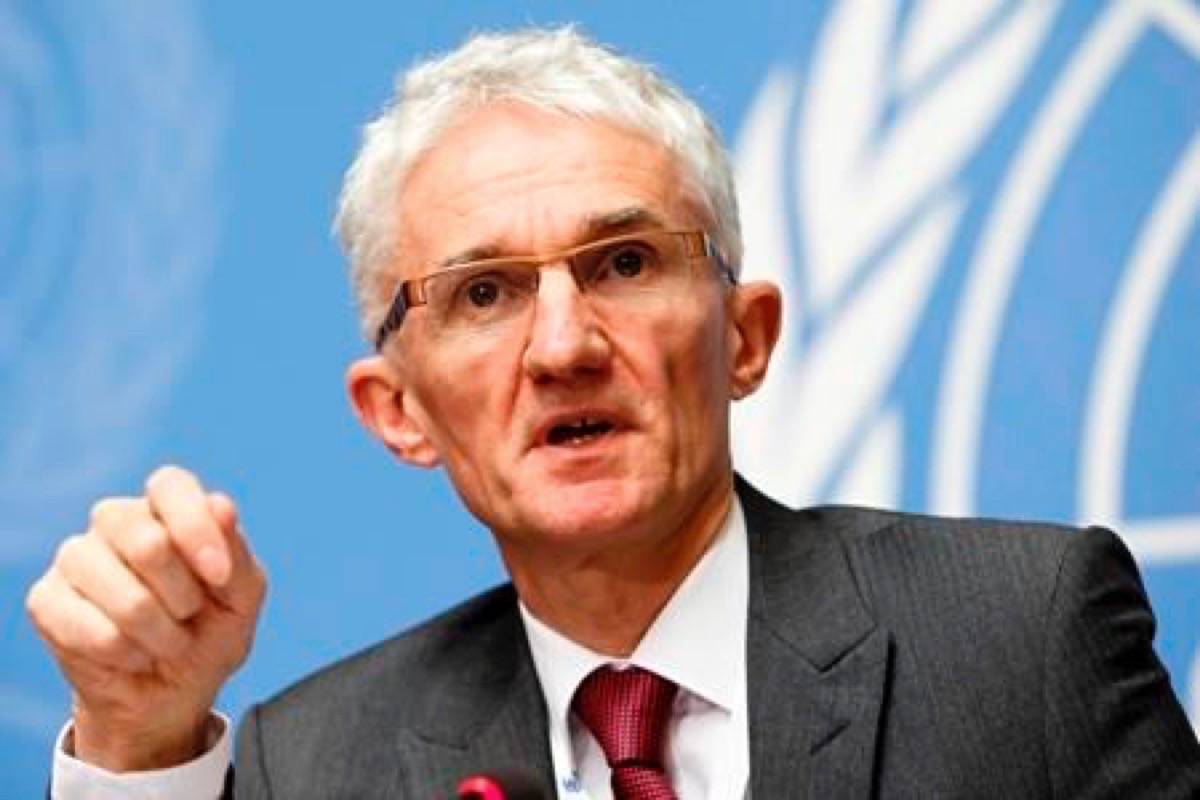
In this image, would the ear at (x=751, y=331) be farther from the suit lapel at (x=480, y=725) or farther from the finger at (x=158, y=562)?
the finger at (x=158, y=562)

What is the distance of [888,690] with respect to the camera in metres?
2.54

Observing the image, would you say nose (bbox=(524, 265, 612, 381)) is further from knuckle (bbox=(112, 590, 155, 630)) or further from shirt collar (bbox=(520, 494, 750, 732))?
knuckle (bbox=(112, 590, 155, 630))

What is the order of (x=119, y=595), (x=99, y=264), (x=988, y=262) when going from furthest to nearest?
(x=99, y=264) < (x=988, y=262) < (x=119, y=595)

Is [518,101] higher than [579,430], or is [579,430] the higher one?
[518,101]

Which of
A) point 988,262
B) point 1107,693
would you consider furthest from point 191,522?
point 988,262

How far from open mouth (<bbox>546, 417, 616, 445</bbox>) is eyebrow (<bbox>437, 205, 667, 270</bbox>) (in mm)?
218

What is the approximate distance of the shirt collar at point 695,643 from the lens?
2.65m

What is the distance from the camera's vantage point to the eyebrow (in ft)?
8.54

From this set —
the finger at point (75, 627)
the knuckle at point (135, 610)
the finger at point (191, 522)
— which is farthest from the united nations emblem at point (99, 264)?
the finger at point (191, 522)

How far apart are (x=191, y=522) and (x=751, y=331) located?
1.11 m

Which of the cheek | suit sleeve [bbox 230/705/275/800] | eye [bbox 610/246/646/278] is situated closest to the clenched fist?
suit sleeve [bbox 230/705/275/800]

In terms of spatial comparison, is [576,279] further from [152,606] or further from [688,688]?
[152,606]

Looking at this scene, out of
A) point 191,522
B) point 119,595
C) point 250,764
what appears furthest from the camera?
point 250,764

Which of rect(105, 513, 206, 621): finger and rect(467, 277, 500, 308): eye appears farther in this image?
rect(467, 277, 500, 308): eye
